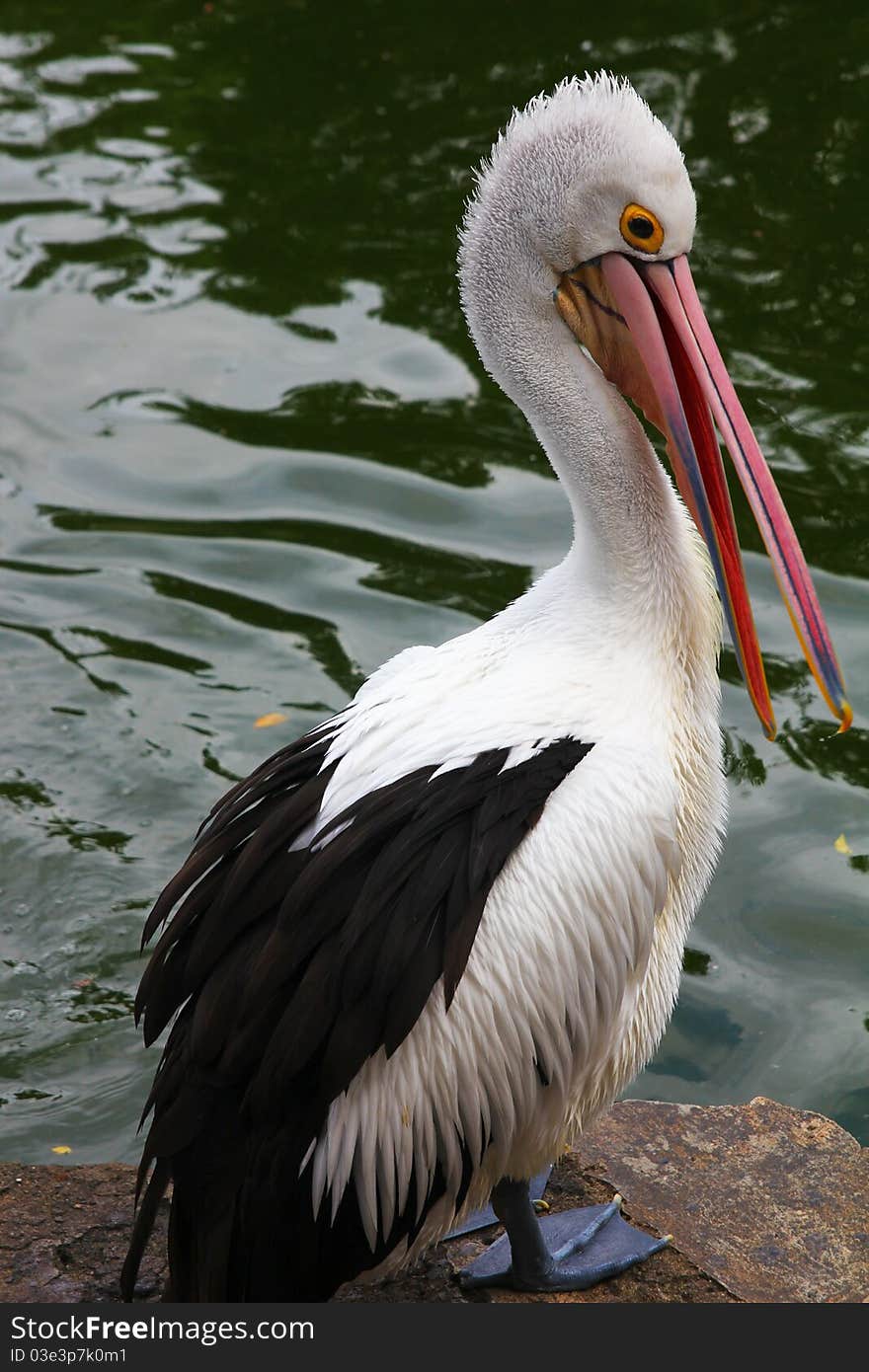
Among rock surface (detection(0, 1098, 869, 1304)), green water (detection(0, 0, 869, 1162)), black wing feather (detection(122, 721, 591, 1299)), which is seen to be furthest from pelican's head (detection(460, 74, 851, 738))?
green water (detection(0, 0, 869, 1162))

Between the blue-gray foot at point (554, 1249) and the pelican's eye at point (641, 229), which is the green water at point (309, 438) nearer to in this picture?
the blue-gray foot at point (554, 1249)

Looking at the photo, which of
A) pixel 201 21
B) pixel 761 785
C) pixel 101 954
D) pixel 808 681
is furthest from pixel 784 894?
pixel 201 21

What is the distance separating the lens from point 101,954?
4500 mm

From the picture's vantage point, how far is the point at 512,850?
2.86m

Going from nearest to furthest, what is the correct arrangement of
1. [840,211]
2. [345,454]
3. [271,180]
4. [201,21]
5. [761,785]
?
[761,785]
[345,454]
[840,211]
[271,180]
[201,21]

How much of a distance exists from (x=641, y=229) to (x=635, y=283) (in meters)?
0.10

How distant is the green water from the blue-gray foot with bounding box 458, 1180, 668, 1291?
0.93 metres

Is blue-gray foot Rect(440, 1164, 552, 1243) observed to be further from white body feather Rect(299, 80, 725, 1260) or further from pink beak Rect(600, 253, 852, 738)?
pink beak Rect(600, 253, 852, 738)

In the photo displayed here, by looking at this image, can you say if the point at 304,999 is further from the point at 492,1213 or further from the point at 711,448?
the point at 711,448

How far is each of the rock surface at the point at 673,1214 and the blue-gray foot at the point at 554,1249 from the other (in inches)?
1.2

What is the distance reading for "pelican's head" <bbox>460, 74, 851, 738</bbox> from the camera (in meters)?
3.10

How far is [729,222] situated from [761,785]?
12.3ft

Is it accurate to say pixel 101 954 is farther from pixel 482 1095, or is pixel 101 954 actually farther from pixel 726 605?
pixel 726 605

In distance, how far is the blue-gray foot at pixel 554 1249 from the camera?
3145 millimetres
